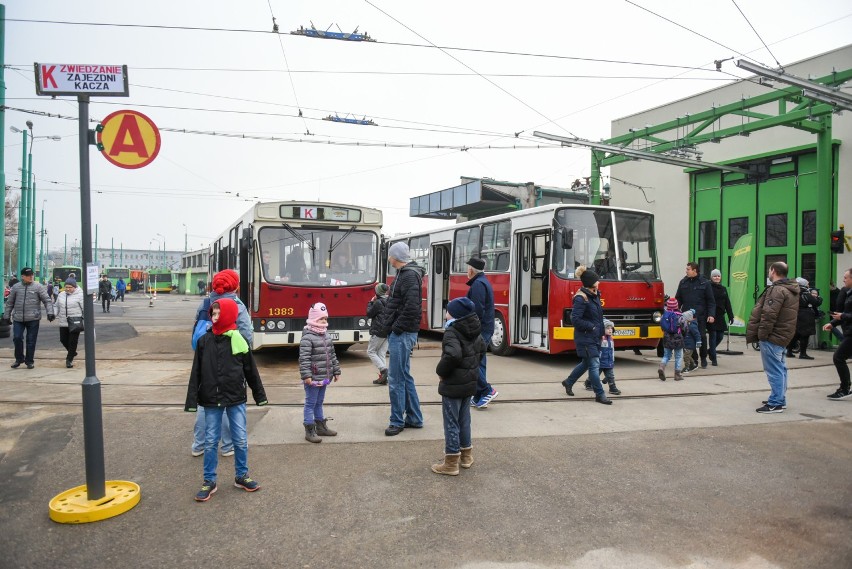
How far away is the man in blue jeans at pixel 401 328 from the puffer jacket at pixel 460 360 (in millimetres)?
1148

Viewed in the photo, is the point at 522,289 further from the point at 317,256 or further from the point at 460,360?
the point at 460,360

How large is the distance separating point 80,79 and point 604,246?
Answer: 362 inches

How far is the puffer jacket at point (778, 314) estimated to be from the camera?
7301mm

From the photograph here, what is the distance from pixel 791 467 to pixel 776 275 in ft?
10.2

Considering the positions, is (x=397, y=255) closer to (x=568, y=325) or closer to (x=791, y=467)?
(x=791, y=467)

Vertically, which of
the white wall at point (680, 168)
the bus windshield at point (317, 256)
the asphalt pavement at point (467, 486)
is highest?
the white wall at point (680, 168)

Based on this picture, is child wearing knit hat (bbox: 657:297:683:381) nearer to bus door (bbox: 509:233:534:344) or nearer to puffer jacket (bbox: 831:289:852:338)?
puffer jacket (bbox: 831:289:852:338)

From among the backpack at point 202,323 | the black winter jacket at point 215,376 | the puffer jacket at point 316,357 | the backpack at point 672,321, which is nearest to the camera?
the black winter jacket at point 215,376

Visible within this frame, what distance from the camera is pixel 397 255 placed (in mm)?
6270

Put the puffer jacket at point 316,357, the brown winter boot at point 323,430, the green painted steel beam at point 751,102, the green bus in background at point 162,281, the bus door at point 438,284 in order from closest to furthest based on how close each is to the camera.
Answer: the puffer jacket at point 316,357 < the brown winter boot at point 323,430 < the green painted steel beam at point 751,102 < the bus door at point 438,284 < the green bus in background at point 162,281

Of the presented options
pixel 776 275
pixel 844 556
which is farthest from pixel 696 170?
pixel 844 556

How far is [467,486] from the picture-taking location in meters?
4.75

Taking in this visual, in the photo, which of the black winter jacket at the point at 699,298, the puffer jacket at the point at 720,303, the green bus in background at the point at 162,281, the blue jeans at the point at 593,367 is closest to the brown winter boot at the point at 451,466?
the blue jeans at the point at 593,367

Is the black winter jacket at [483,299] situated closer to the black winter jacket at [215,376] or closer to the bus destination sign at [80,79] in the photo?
the black winter jacket at [215,376]
